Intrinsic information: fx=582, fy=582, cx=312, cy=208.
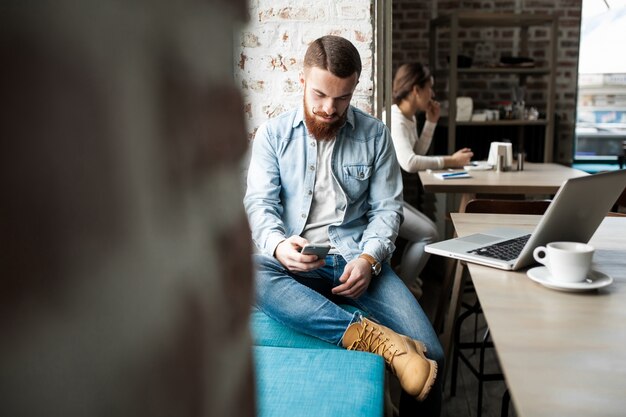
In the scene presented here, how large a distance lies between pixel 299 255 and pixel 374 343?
0.36 metres

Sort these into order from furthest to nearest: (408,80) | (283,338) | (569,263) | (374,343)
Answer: (408,80), (283,338), (374,343), (569,263)

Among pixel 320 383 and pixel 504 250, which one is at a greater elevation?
pixel 504 250

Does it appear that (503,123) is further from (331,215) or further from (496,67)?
(331,215)

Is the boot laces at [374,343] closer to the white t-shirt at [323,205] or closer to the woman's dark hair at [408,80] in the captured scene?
the white t-shirt at [323,205]

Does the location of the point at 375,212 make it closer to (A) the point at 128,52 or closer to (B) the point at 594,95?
A: (A) the point at 128,52

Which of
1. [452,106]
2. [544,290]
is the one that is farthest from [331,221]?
[452,106]

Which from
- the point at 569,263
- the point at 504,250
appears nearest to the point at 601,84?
the point at 504,250

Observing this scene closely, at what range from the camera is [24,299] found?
134 millimetres

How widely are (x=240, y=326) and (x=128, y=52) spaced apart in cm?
11

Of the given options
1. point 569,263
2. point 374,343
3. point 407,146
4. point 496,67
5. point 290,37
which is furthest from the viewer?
point 496,67

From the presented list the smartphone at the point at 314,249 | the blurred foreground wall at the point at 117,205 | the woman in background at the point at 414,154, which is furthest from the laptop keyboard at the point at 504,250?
the woman in background at the point at 414,154

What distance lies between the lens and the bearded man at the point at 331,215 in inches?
67.1

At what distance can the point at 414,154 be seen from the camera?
3.33 metres

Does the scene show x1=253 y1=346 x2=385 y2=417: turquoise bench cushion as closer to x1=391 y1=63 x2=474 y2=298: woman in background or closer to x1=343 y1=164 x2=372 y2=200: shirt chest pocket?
x1=343 y1=164 x2=372 y2=200: shirt chest pocket
